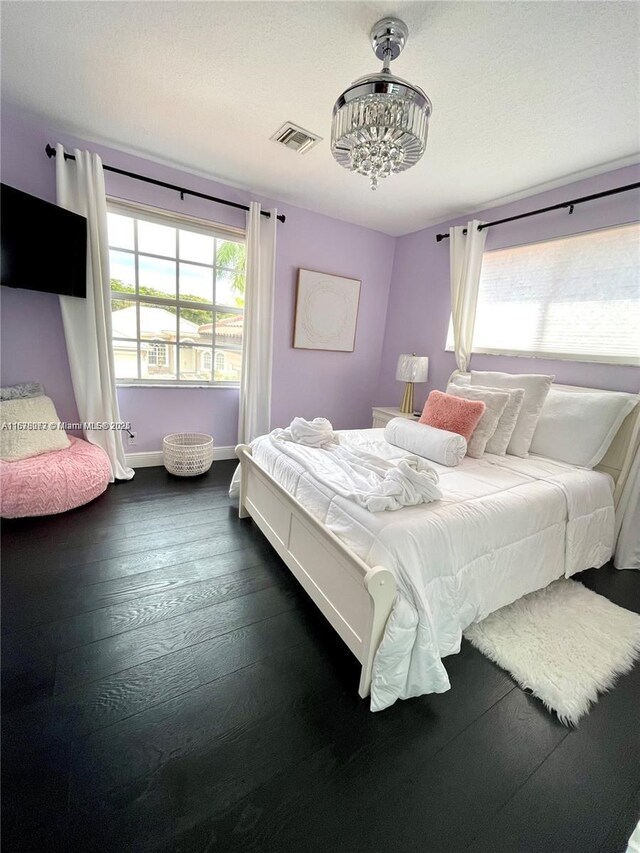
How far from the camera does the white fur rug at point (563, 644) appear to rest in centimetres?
139

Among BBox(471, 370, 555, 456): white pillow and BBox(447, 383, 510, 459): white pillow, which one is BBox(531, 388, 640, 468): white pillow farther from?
BBox(447, 383, 510, 459): white pillow

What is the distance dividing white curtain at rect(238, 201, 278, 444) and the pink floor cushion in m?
1.34

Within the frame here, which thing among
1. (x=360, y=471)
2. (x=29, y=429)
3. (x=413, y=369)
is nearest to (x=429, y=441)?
(x=360, y=471)

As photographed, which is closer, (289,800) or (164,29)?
(289,800)

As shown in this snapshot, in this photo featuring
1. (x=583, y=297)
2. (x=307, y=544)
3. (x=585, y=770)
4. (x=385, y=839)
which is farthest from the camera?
(x=583, y=297)

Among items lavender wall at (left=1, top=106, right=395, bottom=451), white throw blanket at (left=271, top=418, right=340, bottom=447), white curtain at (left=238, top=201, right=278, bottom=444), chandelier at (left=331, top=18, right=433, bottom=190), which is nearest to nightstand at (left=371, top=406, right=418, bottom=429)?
lavender wall at (left=1, top=106, right=395, bottom=451)

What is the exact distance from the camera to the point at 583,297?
2.49 metres

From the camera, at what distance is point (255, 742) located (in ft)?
3.78

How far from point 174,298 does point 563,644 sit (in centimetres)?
363

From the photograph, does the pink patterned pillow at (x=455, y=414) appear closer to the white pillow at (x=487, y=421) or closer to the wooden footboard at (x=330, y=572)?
the white pillow at (x=487, y=421)

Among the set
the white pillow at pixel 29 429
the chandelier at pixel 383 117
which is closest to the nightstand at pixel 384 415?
the chandelier at pixel 383 117

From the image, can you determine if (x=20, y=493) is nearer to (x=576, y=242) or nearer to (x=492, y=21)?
(x=492, y=21)

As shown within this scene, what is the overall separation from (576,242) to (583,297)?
1.33 ft

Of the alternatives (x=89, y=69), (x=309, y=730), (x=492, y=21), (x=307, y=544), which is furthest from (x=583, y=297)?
(x=89, y=69)
